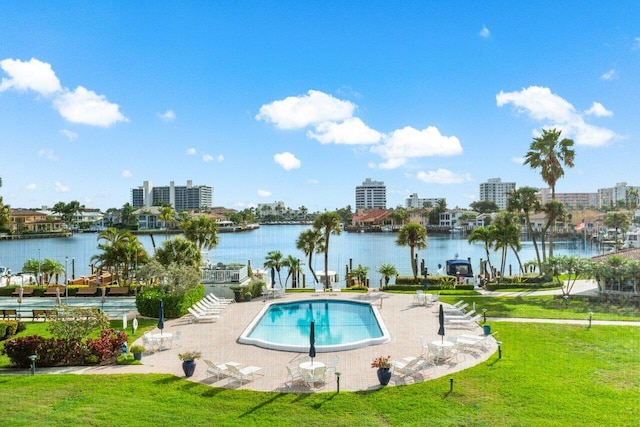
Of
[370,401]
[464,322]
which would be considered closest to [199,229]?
[464,322]

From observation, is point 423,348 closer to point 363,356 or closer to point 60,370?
point 363,356

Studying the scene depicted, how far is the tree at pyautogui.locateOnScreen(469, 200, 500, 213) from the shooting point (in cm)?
17273

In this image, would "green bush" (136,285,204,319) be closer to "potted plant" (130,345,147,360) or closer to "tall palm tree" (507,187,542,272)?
"potted plant" (130,345,147,360)

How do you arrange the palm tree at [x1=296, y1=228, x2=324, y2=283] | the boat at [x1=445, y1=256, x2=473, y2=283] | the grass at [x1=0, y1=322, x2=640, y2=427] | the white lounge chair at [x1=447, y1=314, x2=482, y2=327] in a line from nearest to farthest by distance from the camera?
the grass at [x1=0, y1=322, x2=640, y2=427]
the white lounge chair at [x1=447, y1=314, x2=482, y2=327]
the boat at [x1=445, y1=256, x2=473, y2=283]
the palm tree at [x1=296, y1=228, x2=324, y2=283]

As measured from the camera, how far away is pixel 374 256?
8194cm

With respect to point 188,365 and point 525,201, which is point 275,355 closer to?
point 188,365

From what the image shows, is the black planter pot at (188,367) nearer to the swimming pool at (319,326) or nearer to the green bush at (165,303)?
the swimming pool at (319,326)

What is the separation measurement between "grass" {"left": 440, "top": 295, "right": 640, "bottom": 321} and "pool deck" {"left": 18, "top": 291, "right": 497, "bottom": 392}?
3981mm

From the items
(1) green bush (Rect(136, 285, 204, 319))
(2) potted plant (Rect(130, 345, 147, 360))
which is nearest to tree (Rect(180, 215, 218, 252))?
(1) green bush (Rect(136, 285, 204, 319))

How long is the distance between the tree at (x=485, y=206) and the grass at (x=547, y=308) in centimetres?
15208

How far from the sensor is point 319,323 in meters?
23.5

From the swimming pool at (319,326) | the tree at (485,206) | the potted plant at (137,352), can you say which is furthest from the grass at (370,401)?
the tree at (485,206)

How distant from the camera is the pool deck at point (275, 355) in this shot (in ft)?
45.2

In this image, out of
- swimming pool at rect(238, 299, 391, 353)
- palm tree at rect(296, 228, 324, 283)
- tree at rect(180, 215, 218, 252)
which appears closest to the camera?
swimming pool at rect(238, 299, 391, 353)
